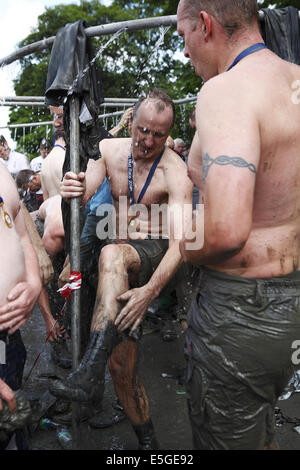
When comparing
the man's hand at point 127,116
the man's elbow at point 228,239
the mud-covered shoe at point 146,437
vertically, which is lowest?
the mud-covered shoe at point 146,437

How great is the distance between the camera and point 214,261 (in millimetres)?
1695

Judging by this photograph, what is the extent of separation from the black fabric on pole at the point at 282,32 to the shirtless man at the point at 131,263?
86 cm

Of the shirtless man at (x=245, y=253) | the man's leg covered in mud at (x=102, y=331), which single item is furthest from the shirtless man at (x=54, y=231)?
the shirtless man at (x=245, y=253)

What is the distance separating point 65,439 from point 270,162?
2.31 m

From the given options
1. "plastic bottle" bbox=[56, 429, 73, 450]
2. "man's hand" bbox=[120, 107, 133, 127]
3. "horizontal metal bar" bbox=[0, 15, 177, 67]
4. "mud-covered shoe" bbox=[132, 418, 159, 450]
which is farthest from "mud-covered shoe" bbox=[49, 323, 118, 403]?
"man's hand" bbox=[120, 107, 133, 127]

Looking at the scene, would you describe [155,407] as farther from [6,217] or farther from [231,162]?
[231,162]

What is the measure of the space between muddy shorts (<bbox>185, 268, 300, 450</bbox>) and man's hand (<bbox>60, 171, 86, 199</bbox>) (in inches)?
48.8

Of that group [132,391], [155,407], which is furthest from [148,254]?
[155,407]

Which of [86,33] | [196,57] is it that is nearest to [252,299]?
[196,57]

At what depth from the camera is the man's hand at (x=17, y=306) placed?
2007 millimetres

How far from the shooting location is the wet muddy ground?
307 centimetres

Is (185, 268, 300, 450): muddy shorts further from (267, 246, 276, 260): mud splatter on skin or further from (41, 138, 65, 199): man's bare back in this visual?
(41, 138, 65, 199): man's bare back

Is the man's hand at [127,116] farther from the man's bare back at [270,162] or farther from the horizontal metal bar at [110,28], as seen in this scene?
the man's bare back at [270,162]
